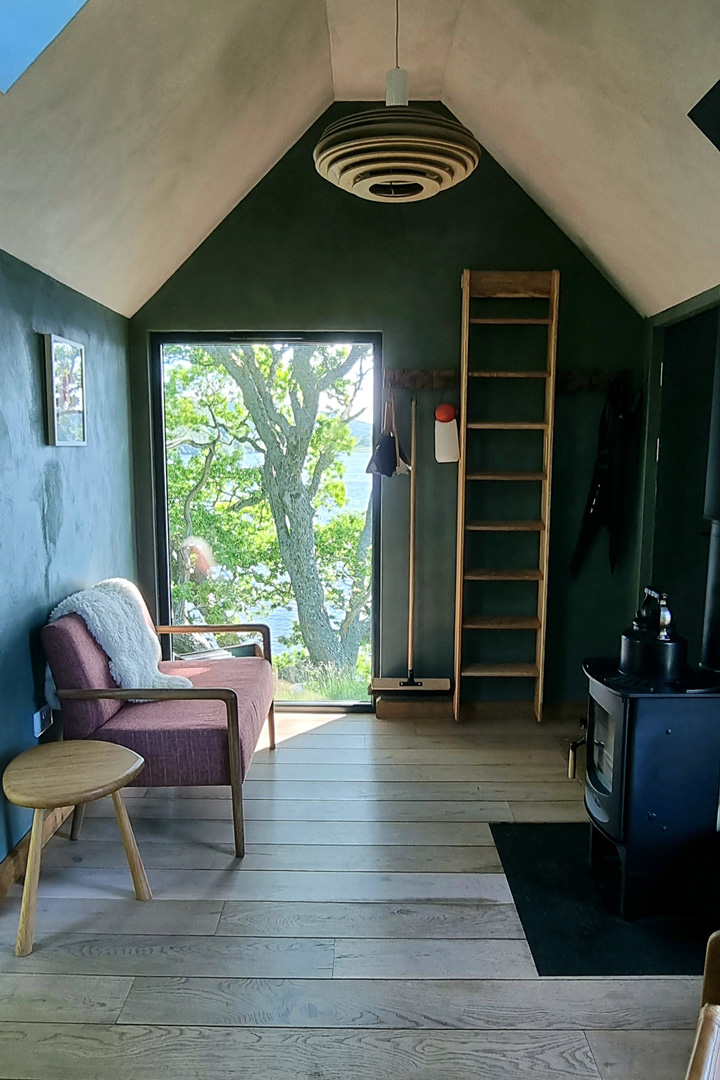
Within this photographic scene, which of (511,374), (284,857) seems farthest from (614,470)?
(284,857)

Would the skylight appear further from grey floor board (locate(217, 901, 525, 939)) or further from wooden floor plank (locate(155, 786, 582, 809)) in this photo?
wooden floor plank (locate(155, 786, 582, 809))

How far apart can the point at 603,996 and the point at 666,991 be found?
182 mm

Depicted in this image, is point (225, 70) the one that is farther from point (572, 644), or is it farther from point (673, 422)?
point (572, 644)

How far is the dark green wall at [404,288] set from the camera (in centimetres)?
386

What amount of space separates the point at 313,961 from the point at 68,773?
3.10 feet

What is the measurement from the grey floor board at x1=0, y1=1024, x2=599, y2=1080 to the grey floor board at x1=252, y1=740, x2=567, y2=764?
1599mm

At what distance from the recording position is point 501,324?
Result: 388 cm

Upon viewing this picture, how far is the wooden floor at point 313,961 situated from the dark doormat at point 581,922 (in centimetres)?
6

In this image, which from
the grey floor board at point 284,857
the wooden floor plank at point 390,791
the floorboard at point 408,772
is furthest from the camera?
the floorboard at point 408,772

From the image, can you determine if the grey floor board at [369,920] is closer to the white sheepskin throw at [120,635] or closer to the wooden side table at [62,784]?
the wooden side table at [62,784]

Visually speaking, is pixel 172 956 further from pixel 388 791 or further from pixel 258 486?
pixel 258 486

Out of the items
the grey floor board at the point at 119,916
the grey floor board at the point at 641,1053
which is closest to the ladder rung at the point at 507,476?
the grey floor board at the point at 119,916

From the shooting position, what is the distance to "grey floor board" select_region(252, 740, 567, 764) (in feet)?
11.6

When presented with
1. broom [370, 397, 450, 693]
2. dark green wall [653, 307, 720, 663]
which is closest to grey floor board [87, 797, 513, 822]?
broom [370, 397, 450, 693]
